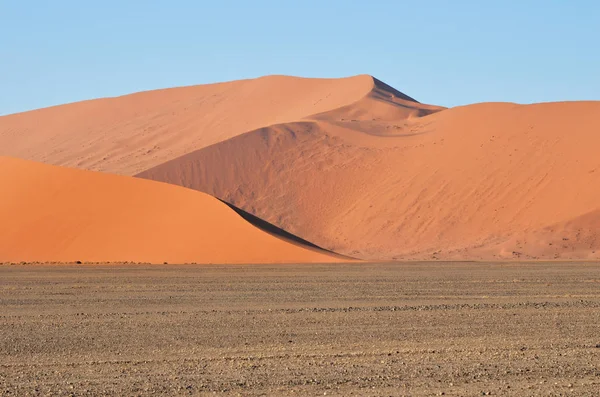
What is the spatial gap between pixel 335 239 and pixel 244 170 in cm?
931

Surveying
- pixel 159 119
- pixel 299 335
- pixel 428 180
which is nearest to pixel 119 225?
pixel 428 180

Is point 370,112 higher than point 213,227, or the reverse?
point 370,112

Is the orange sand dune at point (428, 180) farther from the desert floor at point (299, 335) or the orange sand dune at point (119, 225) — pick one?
the desert floor at point (299, 335)

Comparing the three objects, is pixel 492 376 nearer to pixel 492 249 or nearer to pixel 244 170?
pixel 492 249

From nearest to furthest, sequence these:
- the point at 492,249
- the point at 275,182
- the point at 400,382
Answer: the point at 400,382 < the point at 492,249 < the point at 275,182

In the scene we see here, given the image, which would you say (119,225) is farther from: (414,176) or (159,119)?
(159,119)

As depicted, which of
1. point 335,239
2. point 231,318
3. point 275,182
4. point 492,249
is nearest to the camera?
point 231,318

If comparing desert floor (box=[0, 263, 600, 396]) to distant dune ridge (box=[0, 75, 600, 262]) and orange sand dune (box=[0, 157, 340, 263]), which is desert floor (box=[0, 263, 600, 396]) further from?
distant dune ridge (box=[0, 75, 600, 262])

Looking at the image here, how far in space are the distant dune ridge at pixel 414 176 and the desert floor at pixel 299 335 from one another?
44.9 feet

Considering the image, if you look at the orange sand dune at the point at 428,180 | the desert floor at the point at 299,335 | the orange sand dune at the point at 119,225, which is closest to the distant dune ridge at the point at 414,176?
the orange sand dune at the point at 428,180

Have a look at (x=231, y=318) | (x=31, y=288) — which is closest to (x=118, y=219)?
(x=31, y=288)

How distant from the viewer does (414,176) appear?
5703cm

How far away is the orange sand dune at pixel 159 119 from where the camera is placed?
78.2 meters

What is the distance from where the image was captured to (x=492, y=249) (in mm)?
46531
